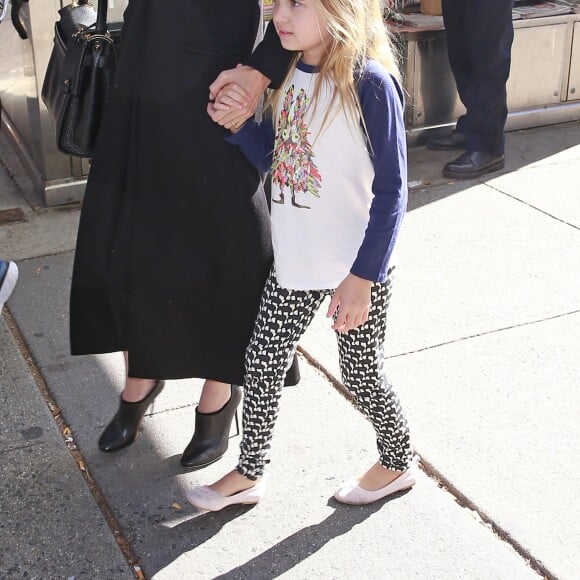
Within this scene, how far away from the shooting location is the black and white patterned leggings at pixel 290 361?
2582 millimetres

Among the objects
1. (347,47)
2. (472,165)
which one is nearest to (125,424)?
(347,47)

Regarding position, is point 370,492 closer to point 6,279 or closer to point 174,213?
point 174,213

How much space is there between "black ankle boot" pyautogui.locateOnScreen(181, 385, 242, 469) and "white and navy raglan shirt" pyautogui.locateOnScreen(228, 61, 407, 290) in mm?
638

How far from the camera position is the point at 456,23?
17.6ft

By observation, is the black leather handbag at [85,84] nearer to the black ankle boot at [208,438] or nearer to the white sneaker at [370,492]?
the black ankle boot at [208,438]

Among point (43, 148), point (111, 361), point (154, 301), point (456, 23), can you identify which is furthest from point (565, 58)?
point (154, 301)

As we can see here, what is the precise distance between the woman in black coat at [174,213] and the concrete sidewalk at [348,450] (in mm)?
387

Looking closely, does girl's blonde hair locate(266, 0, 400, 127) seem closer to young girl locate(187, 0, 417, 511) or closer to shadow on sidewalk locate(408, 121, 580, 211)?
young girl locate(187, 0, 417, 511)

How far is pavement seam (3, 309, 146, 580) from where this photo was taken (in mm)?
2686

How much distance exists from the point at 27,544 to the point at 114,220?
895 millimetres

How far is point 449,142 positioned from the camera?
579cm

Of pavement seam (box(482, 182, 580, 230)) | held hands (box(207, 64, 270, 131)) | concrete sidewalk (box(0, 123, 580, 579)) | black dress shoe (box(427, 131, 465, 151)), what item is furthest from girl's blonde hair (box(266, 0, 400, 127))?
black dress shoe (box(427, 131, 465, 151))

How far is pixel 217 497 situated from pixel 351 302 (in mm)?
749

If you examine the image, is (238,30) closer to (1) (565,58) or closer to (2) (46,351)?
(2) (46,351)
